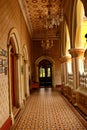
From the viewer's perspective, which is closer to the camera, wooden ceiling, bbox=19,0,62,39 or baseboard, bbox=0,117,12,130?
baseboard, bbox=0,117,12,130

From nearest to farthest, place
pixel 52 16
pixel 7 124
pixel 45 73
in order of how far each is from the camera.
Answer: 1. pixel 7 124
2. pixel 52 16
3. pixel 45 73

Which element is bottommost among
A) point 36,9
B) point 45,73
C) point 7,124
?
point 7,124

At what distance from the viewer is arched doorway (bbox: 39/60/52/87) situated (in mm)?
22812

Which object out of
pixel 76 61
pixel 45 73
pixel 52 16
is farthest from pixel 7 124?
pixel 45 73

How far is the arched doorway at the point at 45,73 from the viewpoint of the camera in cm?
2281

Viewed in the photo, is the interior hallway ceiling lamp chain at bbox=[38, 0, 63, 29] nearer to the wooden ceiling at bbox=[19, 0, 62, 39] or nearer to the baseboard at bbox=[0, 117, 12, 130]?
the wooden ceiling at bbox=[19, 0, 62, 39]

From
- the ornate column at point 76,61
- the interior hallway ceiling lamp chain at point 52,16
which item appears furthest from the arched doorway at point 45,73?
the ornate column at point 76,61

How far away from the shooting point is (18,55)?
9711 mm

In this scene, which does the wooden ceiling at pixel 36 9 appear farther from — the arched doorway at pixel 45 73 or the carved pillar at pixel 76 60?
the arched doorway at pixel 45 73

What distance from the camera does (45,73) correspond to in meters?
22.9

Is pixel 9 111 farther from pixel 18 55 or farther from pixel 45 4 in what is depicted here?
pixel 45 4

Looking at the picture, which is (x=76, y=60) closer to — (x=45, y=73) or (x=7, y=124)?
(x=7, y=124)

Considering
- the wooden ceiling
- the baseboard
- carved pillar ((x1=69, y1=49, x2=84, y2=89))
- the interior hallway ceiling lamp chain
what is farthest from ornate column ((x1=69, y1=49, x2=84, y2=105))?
the baseboard

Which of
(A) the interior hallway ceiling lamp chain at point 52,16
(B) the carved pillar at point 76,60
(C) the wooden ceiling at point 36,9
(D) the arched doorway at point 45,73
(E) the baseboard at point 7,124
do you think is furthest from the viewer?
(D) the arched doorway at point 45,73
